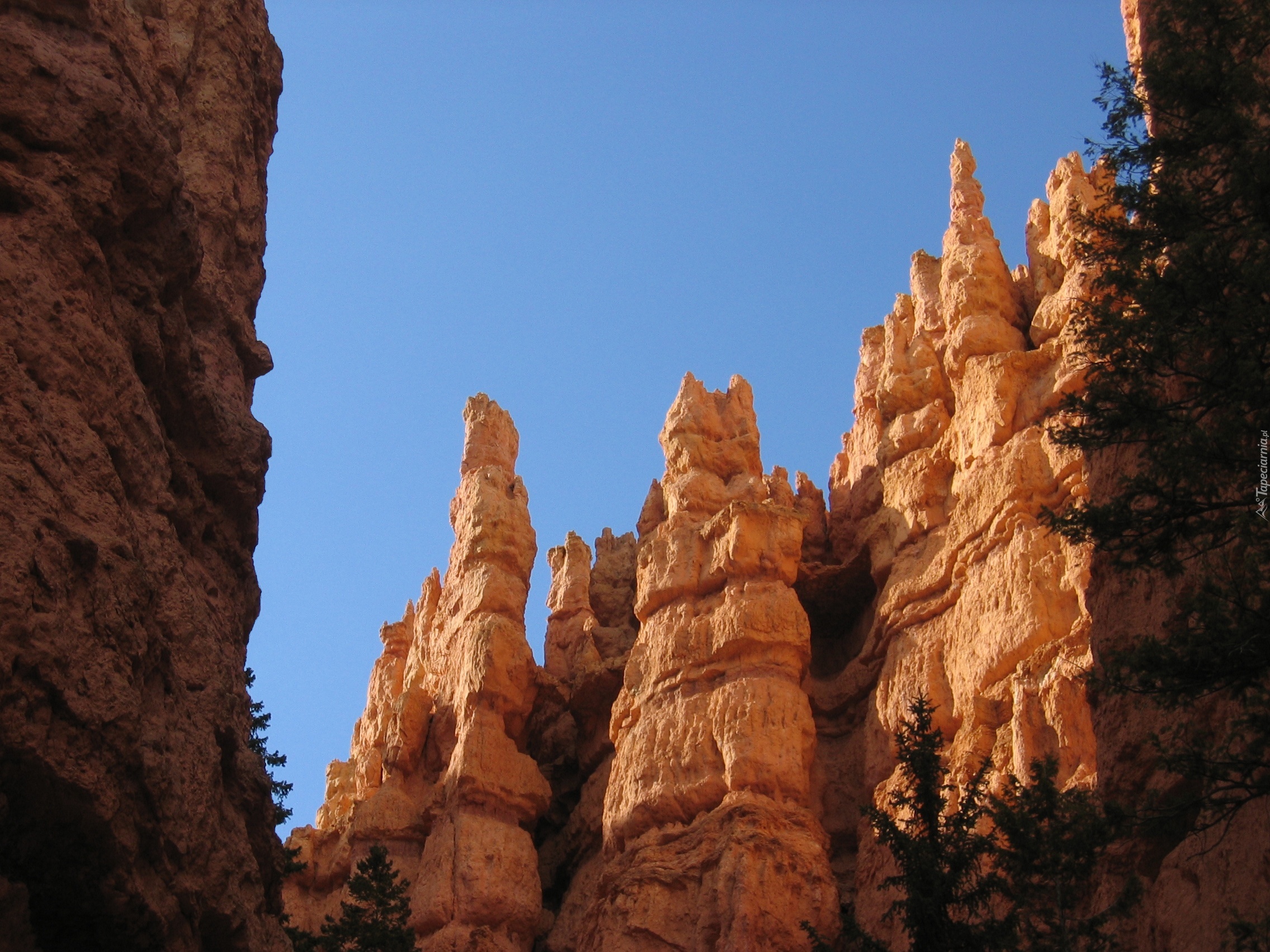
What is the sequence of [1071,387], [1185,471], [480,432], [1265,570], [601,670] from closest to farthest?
[1185,471]
[1265,570]
[1071,387]
[601,670]
[480,432]

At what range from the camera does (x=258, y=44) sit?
25625mm

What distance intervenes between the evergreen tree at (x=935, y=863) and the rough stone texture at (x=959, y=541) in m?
8.66

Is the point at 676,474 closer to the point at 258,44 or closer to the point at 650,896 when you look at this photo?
the point at 650,896

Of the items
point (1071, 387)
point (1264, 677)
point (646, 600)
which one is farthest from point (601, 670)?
point (1264, 677)

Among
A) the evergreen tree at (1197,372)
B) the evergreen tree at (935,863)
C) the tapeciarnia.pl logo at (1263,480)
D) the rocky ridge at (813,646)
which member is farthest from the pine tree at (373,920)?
the tapeciarnia.pl logo at (1263,480)

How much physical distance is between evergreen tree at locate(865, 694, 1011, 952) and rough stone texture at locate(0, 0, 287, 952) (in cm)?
909

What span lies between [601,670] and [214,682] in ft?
99.7

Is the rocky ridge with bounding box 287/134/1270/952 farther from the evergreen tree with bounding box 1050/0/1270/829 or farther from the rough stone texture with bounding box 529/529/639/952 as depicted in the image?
the evergreen tree with bounding box 1050/0/1270/829

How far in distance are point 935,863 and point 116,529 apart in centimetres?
1307

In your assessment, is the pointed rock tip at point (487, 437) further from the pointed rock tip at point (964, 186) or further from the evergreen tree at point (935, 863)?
the evergreen tree at point (935, 863)

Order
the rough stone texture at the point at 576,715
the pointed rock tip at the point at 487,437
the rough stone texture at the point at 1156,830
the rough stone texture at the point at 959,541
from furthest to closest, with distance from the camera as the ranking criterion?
the pointed rock tip at the point at 487,437
the rough stone texture at the point at 576,715
the rough stone texture at the point at 959,541
the rough stone texture at the point at 1156,830

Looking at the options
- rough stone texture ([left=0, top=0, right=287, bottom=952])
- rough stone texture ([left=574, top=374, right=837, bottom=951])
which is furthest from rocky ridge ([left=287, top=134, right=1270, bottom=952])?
rough stone texture ([left=0, top=0, right=287, bottom=952])

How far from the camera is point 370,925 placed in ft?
102

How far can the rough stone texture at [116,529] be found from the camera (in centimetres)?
1379
